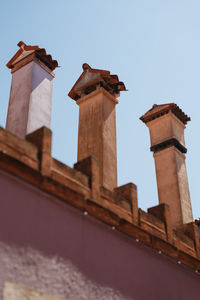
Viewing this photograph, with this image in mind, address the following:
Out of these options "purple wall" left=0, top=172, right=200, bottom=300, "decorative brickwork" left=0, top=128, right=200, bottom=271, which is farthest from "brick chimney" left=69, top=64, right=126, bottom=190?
"purple wall" left=0, top=172, right=200, bottom=300

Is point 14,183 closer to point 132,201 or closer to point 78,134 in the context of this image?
point 132,201

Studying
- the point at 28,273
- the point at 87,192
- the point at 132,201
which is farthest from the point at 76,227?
the point at 132,201

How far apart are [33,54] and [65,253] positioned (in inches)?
205

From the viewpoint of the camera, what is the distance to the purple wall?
6.05 m

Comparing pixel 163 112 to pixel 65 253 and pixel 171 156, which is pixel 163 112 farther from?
pixel 65 253

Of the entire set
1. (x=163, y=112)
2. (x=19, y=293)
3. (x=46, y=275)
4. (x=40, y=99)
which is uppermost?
(x=163, y=112)

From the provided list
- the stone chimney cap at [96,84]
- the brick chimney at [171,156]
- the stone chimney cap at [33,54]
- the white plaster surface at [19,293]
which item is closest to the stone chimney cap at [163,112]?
the brick chimney at [171,156]

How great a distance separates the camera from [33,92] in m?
9.39

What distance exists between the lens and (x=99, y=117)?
1042 cm

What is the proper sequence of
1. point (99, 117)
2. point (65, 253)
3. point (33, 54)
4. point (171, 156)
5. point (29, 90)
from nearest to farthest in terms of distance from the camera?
1. point (65, 253)
2. point (29, 90)
3. point (33, 54)
4. point (99, 117)
5. point (171, 156)

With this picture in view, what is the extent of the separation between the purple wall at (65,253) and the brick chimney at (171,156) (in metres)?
3.23

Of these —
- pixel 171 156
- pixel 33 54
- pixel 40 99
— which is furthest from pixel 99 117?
pixel 171 156

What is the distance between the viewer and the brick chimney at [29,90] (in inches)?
353

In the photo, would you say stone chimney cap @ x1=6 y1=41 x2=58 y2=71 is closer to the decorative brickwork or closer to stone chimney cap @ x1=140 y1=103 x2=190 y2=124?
the decorative brickwork
